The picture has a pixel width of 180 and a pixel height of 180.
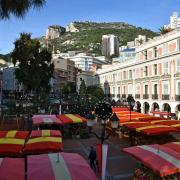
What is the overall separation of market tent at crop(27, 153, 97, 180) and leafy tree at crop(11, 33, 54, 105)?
45286mm

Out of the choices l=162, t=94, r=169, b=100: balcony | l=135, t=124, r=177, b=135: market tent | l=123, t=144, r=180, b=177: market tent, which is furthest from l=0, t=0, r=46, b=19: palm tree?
l=162, t=94, r=169, b=100: balcony

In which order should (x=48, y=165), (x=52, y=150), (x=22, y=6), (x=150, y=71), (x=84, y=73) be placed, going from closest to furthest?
(x=22, y=6), (x=48, y=165), (x=52, y=150), (x=150, y=71), (x=84, y=73)

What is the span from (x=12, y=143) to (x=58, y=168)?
7.40 metres

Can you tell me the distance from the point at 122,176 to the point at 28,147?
533 cm

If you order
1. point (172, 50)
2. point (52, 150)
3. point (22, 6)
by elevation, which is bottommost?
point (52, 150)

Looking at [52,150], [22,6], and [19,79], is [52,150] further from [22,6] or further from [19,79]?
[19,79]

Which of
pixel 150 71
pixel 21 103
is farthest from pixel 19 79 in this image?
pixel 150 71

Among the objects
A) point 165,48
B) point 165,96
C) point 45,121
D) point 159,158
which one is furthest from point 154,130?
point 165,48

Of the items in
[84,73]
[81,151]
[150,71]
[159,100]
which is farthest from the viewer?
[84,73]

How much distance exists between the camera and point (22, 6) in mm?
10695

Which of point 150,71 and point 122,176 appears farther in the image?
point 150,71

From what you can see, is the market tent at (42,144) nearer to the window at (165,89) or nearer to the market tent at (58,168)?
the market tent at (58,168)

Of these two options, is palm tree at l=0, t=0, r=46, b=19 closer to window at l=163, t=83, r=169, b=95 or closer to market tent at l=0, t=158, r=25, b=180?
market tent at l=0, t=158, r=25, b=180

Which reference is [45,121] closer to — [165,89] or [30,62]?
[165,89]
